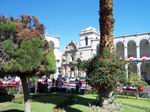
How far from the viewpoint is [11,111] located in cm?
1378

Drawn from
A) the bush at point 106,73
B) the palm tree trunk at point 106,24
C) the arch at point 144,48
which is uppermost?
the arch at point 144,48

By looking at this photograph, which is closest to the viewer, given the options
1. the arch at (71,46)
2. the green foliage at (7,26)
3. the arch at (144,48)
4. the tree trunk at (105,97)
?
the green foliage at (7,26)

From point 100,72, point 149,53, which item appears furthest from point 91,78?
point 149,53

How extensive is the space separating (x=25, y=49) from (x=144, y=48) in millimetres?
51815

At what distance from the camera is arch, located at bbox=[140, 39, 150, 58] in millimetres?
59625

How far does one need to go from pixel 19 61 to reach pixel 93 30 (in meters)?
58.6

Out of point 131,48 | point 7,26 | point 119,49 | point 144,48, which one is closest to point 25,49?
point 7,26

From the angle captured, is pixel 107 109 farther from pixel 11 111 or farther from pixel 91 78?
pixel 11 111

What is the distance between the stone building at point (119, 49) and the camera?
59.2 meters

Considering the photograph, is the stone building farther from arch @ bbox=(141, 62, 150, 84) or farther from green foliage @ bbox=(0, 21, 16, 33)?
green foliage @ bbox=(0, 21, 16, 33)

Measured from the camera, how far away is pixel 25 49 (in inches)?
447

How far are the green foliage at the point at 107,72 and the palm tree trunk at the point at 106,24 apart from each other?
0.59 meters

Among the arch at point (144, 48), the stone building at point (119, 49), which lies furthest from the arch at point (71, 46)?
the arch at point (144, 48)

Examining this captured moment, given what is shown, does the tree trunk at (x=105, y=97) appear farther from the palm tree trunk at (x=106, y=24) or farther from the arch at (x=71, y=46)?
the arch at (x=71, y=46)
